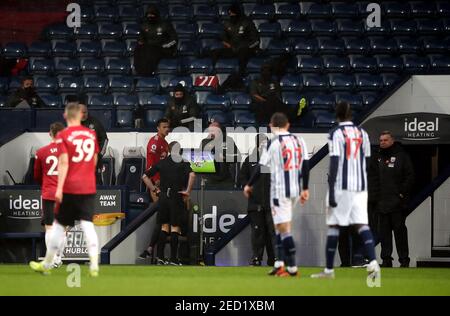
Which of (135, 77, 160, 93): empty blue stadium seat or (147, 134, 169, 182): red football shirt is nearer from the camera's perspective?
(147, 134, 169, 182): red football shirt

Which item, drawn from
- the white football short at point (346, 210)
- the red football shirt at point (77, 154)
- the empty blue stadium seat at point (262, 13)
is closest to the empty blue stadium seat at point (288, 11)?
the empty blue stadium seat at point (262, 13)

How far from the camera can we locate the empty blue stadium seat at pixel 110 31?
24000mm

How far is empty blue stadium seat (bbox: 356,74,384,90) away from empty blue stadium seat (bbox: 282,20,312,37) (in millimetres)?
1848

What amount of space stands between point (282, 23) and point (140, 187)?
5.18m

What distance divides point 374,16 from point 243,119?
4.16m

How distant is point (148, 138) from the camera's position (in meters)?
21.0

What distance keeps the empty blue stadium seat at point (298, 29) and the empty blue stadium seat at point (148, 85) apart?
301 cm

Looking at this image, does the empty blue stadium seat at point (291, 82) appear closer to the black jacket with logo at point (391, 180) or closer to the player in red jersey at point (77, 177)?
the black jacket with logo at point (391, 180)

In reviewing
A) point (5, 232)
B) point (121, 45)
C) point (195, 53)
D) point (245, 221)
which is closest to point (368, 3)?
point (195, 53)

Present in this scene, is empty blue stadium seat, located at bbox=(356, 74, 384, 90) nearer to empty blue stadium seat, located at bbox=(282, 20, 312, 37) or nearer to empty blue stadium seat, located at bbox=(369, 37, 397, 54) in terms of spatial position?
empty blue stadium seat, located at bbox=(369, 37, 397, 54)

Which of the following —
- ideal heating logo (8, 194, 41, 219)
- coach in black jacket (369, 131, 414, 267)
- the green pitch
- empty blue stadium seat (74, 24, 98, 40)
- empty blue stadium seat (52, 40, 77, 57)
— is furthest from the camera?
empty blue stadium seat (74, 24, 98, 40)

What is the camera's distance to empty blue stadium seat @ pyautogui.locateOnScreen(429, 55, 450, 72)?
21.7 metres

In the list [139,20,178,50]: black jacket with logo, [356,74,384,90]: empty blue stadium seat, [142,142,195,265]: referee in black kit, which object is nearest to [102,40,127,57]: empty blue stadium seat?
[139,20,178,50]: black jacket with logo

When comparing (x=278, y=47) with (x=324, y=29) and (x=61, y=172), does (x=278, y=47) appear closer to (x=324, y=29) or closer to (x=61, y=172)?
(x=324, y=29)
